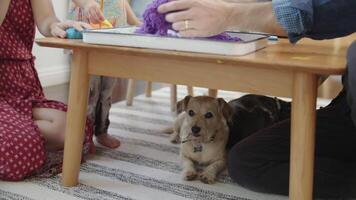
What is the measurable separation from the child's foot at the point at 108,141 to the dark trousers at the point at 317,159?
1.44ft

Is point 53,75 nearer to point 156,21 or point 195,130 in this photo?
point 195,130

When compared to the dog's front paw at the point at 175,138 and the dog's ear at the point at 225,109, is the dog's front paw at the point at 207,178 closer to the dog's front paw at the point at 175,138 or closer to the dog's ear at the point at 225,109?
the dog's ear at the point at 225,109

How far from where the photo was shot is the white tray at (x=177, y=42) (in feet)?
2.93

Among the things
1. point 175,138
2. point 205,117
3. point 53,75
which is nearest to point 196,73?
point 205,117

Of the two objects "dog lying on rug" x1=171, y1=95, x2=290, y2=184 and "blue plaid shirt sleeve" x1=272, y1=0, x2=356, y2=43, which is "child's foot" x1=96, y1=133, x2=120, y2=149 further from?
"blue plaid shirt sleeve" x1=272, y1=0, x2=356, y2=43

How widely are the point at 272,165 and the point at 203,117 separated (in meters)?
0.29

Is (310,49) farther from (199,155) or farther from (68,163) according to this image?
(68,163)

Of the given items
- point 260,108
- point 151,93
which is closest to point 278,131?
point 260,108

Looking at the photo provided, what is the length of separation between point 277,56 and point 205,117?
20.5 inches

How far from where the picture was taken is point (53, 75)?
239cm

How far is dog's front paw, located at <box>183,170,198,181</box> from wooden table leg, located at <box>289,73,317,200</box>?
39 cm

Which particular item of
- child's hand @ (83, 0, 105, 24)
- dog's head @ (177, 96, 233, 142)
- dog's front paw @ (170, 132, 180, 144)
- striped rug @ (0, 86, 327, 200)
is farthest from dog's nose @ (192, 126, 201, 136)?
child's hand @ (83, 0, 105, 24)

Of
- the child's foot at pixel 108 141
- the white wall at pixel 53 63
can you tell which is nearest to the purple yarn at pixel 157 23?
the child's foot at pixel 108 141

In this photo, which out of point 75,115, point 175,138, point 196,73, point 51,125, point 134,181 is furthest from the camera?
point 175,138
